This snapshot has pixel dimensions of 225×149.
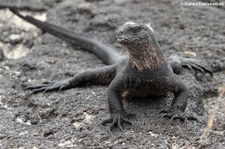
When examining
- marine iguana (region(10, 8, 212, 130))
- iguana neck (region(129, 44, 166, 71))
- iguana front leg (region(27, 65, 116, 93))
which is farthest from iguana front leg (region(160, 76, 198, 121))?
iguana front leg (region(27, 65, 116, 93))

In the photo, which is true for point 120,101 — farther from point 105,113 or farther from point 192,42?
point 192,42

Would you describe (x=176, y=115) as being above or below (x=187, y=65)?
below

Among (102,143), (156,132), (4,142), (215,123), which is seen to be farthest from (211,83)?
(4,142)

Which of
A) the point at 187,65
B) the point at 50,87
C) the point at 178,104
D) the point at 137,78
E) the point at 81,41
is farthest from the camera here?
the point at 81,41

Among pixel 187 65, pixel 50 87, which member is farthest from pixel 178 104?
pixel 50 87

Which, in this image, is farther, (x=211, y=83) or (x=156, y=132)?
(x=211, y=83)

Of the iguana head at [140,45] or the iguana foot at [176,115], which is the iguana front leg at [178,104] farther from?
the iguana head at [140,45]

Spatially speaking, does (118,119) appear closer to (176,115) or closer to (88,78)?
(176,115)
